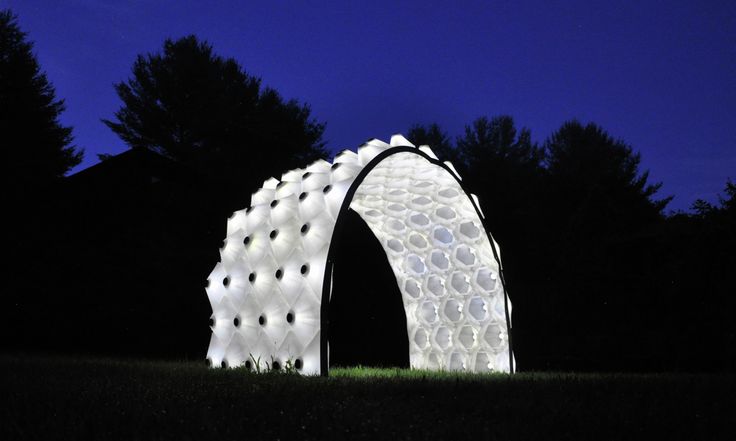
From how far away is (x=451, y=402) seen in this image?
20.7ft

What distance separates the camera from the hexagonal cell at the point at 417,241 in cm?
1263

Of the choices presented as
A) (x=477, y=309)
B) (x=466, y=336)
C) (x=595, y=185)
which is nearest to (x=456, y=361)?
(x=466, y=336)

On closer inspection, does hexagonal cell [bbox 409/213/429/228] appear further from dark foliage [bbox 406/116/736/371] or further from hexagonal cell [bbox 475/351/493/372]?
dark foliage [bbox 406/116/736/371]

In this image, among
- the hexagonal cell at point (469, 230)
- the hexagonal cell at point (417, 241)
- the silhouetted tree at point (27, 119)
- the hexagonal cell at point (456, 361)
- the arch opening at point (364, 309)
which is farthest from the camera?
the silhouetted tree at point (27, 119)

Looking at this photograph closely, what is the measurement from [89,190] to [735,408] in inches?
665

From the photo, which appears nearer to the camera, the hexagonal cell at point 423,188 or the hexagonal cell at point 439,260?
the hexagonal cell at point 423,188

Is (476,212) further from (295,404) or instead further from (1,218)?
(1,218)

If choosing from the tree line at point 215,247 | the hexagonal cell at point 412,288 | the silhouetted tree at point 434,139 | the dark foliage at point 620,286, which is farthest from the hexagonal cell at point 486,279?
the silhouetted tree at point 434,139

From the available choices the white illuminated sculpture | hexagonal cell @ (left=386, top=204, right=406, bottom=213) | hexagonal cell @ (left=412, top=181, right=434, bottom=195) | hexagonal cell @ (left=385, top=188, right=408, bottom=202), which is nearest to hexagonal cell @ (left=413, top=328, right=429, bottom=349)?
the white illuminated sculpture

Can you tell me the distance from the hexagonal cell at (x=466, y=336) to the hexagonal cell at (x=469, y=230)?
5.50 feet

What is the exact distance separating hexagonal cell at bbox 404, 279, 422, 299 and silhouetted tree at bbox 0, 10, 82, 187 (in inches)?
550

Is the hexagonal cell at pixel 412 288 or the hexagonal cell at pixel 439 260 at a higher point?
the hexagonal cell at pixel 439 260

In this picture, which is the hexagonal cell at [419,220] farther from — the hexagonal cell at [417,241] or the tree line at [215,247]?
the tree line at [215,247]

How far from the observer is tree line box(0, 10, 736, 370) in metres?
14.8
